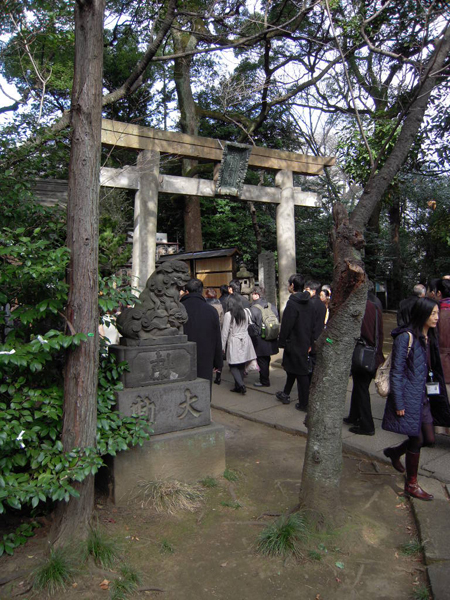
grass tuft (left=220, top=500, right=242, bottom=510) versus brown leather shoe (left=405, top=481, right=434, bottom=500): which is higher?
brown leather shoe (left=405, top=481, right=434, bottom=500)

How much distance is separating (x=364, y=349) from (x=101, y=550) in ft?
11.7

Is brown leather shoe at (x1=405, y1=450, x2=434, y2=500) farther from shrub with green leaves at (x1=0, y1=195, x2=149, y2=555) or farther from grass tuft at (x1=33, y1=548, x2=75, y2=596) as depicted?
grass tuft at (x1=33, y1=548, x2=75, y2=596)

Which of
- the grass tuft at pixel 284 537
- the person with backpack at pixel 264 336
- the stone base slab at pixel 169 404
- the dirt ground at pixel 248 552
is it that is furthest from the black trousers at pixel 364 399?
the person with backpack at pixel 264 336

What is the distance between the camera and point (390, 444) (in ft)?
17.2

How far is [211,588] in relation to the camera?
2.91 m

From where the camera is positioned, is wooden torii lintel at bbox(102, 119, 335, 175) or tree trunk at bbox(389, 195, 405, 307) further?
tree trunk at bbox(389, 195, 405, 307)

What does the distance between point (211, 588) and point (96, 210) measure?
2.61 meters

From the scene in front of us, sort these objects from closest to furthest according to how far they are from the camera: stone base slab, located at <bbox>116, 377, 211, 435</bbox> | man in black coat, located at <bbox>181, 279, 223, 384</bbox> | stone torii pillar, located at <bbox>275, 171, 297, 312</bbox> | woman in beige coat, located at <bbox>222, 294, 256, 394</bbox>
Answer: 1. stone base slab, located at <bbox>116, 377, 211, 435</bbox>
2. man in black coat, located at <bbox>181, 279, 223, 384</bbox>
3. woman in beige coat, located at <bbox>222, 294, 256, 394</bbox>
4. stone torii pillar, located at <bbox>275, 171, 297, 312</bbox>

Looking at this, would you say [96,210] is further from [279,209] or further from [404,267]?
[404,267]

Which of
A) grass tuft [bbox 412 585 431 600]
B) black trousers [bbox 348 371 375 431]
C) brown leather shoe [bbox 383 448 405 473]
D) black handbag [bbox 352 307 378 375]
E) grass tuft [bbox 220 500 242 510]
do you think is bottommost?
grass tuft [bbox 412 585 431 600]

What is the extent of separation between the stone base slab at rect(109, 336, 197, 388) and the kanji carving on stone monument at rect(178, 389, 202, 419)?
0.16m

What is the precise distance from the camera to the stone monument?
4051mm

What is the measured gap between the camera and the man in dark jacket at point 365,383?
5508mm

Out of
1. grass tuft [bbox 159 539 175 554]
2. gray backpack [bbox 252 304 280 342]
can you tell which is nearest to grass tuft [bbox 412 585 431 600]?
grass tuft [bbox 159 539 175 554]
